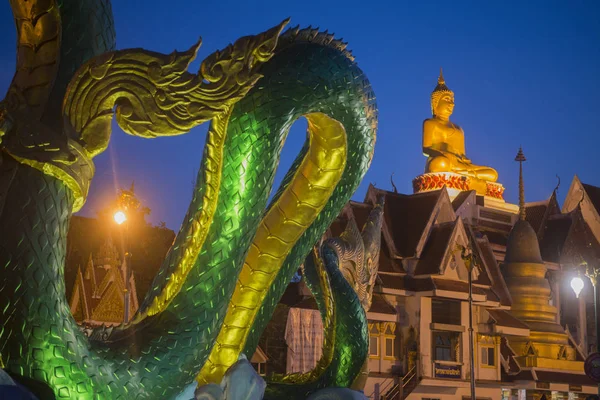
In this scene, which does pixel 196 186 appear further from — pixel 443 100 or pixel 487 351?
pixel 443 100

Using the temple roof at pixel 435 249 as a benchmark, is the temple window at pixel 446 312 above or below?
below

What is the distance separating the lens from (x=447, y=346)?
2441 cm

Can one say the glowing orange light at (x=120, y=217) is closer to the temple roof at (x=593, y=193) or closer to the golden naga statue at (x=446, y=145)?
the golden naga statue at (x=446, y=145)

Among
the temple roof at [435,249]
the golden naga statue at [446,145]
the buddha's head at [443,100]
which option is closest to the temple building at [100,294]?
the temple roof at [435,249]

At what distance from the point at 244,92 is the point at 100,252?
11.5 m

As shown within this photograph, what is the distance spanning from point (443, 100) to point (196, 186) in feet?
107

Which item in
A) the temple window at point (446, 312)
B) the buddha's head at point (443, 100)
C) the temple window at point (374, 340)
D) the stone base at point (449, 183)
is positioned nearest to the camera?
the temple window at point (374, 340)

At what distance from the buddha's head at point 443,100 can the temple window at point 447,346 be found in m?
13.0

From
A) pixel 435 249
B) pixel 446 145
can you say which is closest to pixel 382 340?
pixel 435 249

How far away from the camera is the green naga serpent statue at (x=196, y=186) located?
286 centimetres

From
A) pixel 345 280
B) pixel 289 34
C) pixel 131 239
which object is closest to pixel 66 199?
pixel 289 34

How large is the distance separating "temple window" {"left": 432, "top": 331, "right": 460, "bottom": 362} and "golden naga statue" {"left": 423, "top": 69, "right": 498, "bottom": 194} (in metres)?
9.93

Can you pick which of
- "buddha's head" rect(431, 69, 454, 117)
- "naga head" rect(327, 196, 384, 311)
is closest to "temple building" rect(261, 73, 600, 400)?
"buddha's head" rect(431, 69, 454, 117)

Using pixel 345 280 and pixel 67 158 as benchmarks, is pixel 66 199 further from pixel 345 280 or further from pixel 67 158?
pixel 345 280
